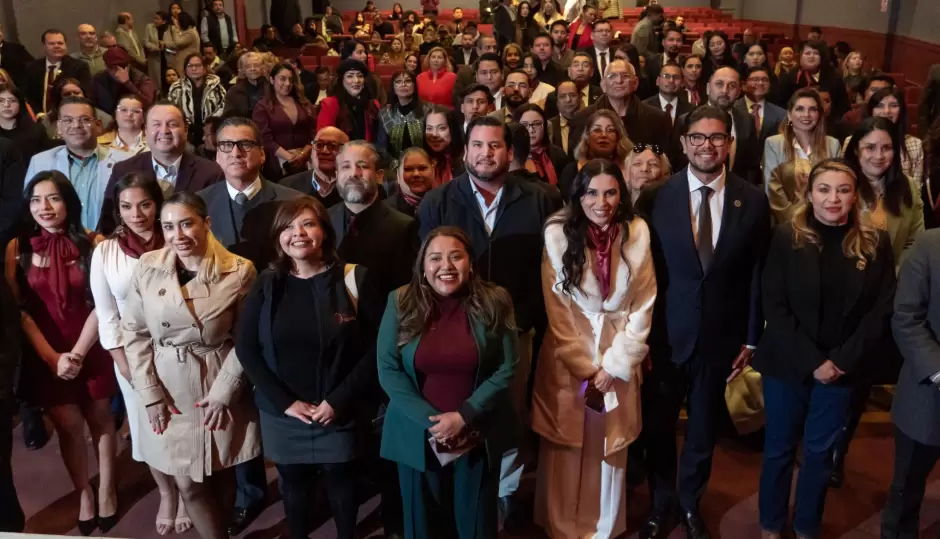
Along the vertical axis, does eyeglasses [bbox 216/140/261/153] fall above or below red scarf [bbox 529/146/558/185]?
above

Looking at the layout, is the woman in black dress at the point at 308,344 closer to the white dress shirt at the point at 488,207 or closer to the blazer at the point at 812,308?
the white dress shirt at the point at 488,207

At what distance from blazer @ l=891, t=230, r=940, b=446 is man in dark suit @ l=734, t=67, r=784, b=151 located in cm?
239

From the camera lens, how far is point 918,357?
8.10 ft

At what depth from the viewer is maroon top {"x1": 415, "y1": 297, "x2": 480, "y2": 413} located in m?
2.46

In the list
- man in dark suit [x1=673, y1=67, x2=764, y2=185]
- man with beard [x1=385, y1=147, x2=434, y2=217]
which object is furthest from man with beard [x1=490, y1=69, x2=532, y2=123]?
man with beard [x1=385, y1=147, x2=434, y2=217]

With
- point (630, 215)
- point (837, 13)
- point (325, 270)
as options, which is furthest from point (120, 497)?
point (837, 13)

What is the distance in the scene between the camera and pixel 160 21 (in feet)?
34.2

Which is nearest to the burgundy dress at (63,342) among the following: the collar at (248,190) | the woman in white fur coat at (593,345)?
the collar at (248,190)

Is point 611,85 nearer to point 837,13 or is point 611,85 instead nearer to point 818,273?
point 818,273

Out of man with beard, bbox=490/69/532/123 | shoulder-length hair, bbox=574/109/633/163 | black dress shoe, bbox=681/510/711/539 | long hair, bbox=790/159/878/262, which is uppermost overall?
man with beard, bbox=490/69/532/123

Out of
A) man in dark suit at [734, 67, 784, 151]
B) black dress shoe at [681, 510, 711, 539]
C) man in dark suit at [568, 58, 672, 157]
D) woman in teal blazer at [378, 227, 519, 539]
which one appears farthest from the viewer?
man in dark suit at [734, 67, 784, 151]

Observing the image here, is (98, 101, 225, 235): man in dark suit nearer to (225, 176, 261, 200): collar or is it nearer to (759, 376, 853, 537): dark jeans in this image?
(225, 176, 261, 200): collar

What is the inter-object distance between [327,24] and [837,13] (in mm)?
8395

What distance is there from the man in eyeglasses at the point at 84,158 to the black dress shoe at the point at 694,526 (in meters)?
2.97
